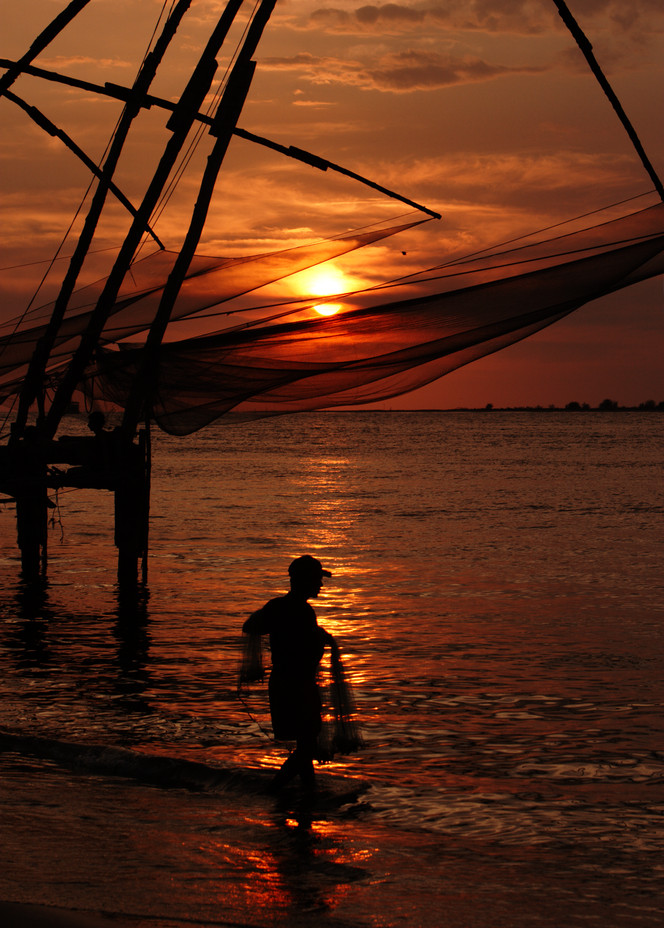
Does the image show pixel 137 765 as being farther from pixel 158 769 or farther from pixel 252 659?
pixel 252 659

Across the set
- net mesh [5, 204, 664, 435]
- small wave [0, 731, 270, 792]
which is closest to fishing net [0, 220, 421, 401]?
net mesh [5, 204, 664, 435]

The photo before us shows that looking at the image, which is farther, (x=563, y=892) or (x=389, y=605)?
(x=389, y=605)

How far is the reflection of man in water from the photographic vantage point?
5.38 m

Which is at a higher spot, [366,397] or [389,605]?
[366,397]

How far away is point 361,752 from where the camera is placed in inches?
267

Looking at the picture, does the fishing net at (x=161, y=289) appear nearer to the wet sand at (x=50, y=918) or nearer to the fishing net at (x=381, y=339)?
the fishing net at (x=381, y=339)

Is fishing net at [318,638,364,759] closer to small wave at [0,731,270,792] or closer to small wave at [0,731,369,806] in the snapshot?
small wave at [0,731,369,806]

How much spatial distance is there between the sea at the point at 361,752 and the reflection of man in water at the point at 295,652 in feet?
1.63

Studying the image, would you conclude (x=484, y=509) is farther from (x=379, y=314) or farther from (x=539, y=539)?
(x=379, y=314)

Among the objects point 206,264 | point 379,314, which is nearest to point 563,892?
point 379,314

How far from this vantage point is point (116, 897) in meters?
4.25

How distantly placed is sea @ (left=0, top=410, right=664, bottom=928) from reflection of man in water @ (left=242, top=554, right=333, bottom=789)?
50 cm

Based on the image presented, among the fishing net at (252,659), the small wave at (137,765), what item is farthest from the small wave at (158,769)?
the fishing net at (252,659)

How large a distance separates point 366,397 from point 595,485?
3049cm
